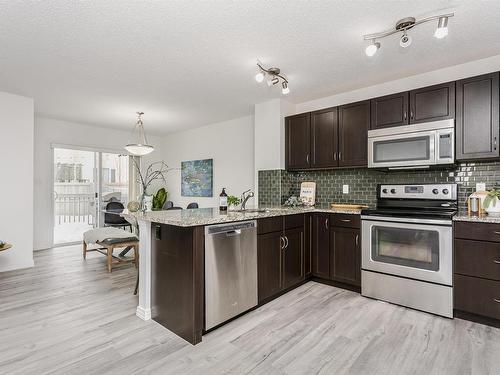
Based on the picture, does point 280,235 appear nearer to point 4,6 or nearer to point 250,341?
point 250,341

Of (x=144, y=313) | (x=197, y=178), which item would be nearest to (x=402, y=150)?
(x=144, y=313)

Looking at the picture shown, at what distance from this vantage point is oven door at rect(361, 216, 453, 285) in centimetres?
254

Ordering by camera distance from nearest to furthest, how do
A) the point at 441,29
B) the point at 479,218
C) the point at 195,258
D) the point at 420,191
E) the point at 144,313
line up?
the point at 441,29
the point at 195,258
the point at 479,218
the point at 144,313
the point at 420,191

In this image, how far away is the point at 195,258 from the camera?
2.09 metres

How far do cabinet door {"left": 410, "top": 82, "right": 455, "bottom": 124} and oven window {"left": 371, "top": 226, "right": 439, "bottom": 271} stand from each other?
47.2 inches

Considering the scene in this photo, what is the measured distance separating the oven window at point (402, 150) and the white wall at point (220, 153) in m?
2.23

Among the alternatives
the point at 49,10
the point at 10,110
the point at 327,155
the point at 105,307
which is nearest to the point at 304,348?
the point at 105,307

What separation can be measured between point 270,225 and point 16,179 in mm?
3804

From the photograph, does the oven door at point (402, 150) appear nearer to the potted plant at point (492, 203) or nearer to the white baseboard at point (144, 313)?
the potted plant at point (492, 203)

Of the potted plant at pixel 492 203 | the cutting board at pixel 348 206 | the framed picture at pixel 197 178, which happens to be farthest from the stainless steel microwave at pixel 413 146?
the framed picture at pixel 197 178

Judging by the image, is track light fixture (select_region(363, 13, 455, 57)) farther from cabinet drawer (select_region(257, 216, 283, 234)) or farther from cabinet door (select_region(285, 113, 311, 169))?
cabinet drawer (select_region(257, 216, 283, 234))

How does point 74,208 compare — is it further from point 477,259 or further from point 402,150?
point 477,259

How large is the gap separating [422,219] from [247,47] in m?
2.30

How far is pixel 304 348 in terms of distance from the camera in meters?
2.07
